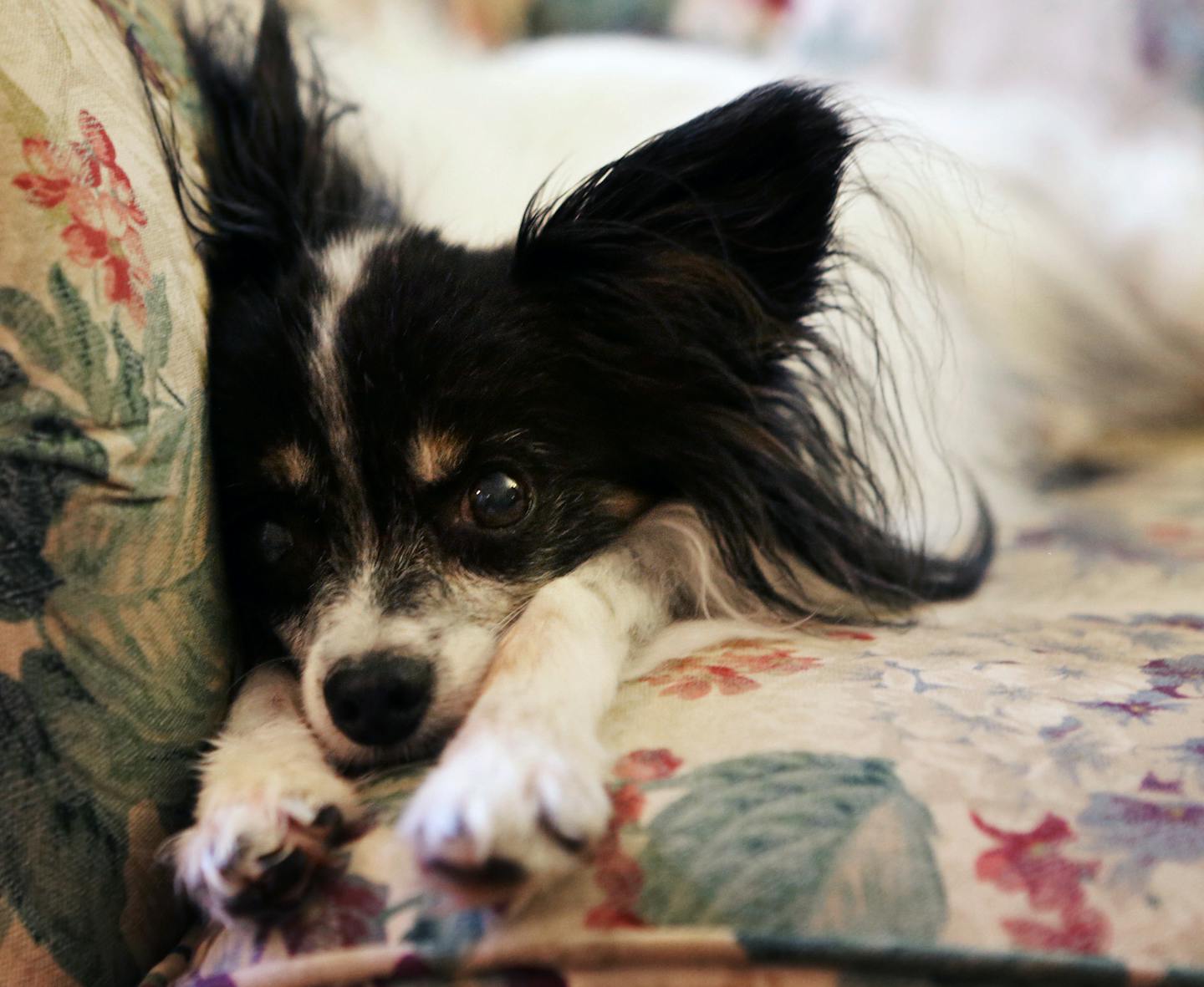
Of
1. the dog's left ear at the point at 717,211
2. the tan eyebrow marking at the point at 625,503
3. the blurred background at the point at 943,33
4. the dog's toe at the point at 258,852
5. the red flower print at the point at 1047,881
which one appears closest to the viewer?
the red flower print at the point at 1047,881

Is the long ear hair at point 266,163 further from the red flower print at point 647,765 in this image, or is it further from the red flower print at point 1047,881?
the red flower print at point 1047,881

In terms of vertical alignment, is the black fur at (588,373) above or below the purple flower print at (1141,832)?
above

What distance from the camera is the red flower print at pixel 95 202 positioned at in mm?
1039

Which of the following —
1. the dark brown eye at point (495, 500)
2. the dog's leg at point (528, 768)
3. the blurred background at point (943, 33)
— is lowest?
the dog's leg at point (528, 768)

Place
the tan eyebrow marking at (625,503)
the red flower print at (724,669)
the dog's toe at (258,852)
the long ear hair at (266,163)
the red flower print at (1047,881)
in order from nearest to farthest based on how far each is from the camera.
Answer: the red flower print at (1047,881)
the dog's toe at (258,852)
the red flower print at (724,669)
the tan eyebrow marking at (625,503)
the long ear hair at (266,163)

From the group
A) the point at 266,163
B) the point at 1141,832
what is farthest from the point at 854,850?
the point at 266,163

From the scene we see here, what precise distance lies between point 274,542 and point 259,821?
0.52 metres

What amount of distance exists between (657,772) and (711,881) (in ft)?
0.51

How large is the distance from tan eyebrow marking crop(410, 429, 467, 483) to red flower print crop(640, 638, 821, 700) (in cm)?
40

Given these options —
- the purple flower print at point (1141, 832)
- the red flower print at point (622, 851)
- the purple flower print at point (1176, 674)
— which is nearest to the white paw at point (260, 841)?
the red flower print at point (622, 851)

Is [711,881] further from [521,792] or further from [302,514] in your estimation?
[302,514]

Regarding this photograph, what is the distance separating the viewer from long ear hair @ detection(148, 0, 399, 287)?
161cm

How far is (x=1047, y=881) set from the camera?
0.82m

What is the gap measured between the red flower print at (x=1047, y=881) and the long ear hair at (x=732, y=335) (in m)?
0.68
